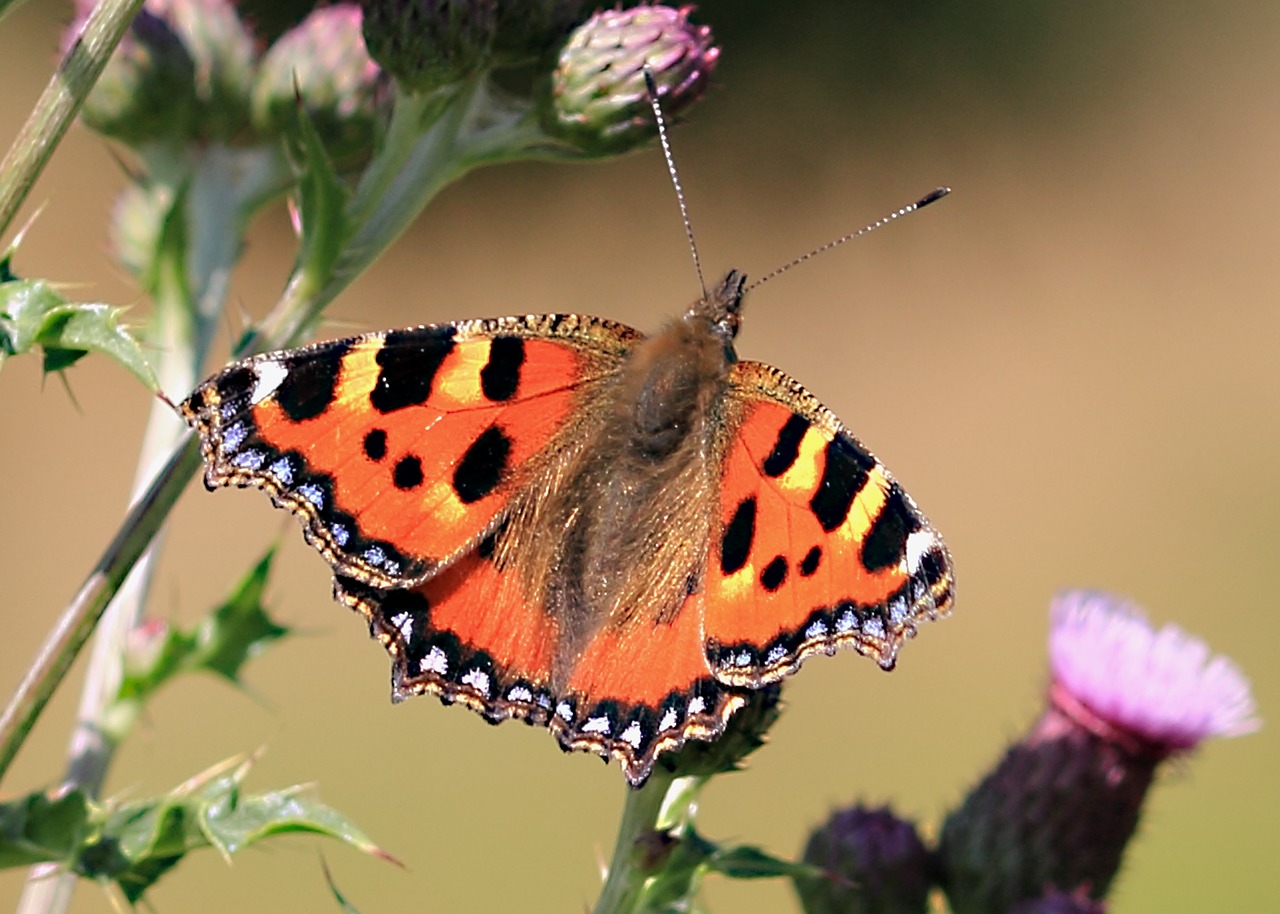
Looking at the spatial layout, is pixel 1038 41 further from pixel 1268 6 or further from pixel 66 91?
pixel 66 91

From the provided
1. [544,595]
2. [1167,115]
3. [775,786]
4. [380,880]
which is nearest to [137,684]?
[544,595]

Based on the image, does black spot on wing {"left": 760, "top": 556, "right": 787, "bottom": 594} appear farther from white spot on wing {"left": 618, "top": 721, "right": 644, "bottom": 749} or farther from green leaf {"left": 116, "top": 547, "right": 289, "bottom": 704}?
green leaf {"left": 116, "top": 547, "right": 289, "bottom": 704}

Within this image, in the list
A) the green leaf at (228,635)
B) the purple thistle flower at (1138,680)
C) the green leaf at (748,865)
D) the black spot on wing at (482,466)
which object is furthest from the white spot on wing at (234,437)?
the purple thistle flower at (1138,680)

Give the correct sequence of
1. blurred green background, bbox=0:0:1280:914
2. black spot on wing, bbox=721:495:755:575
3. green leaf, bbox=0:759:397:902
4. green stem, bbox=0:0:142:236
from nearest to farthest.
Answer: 1. green stem, bbox=0:0:142:236
2. green leaf, bbox=0:759:397:902
3. black spot on wing, bbox=721:495:755:575
4. blurred green background, bbox=0:0:1280:914

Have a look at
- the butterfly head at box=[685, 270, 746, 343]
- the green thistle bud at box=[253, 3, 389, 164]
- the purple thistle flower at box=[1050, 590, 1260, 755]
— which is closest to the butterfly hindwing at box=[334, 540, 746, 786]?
the butterfly head at box=[685, 270, 746, 343]

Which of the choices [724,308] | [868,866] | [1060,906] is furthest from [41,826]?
[1060,906]

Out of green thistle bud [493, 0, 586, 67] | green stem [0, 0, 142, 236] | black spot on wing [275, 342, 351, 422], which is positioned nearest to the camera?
green stem [0, 0, 142, 236]

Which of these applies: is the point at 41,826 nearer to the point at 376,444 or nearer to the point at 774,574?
the point at 376,444

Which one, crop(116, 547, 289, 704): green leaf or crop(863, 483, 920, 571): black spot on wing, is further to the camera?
crop(116, 547, 289, 704): green leaf

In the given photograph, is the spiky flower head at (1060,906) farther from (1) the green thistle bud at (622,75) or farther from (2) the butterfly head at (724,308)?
(1) the green thistle bud at (622,75)
